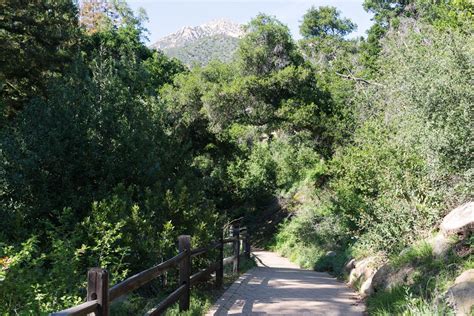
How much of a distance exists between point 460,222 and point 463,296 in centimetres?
270

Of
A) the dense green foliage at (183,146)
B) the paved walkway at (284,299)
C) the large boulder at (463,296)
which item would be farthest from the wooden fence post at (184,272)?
the large boulder at (463,296)

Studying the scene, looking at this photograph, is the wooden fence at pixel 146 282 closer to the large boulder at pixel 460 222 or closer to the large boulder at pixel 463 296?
the large boulder at pixel 463 296

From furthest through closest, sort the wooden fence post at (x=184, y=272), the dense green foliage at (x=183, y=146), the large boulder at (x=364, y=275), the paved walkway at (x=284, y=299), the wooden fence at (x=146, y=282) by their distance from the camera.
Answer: the large boulder at (x=364, y=275)
the dense green foliage at (x=183, y=146)
the paved walkway at (x=284, y=299)
the wooden fence post at (x=184, y=272)
the wooden fence at (x=146, y=282)

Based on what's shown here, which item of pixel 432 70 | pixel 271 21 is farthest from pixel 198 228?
pixel 271 21

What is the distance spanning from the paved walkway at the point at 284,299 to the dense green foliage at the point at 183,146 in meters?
1.30

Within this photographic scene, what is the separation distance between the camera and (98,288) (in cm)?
369

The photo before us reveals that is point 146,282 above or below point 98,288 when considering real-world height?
below

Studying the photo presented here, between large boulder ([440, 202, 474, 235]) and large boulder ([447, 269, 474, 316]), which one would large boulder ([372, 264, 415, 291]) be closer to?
large boulder ([440, 202, 474, 235])

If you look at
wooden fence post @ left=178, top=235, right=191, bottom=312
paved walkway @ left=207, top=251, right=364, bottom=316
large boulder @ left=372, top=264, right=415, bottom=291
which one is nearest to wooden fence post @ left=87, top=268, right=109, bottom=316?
wooden fence post @ left=178, top=235, right=191, bottom=312

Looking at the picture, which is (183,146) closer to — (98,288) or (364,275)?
(364,275)

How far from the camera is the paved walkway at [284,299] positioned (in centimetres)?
732

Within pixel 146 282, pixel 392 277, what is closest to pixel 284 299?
pixel 392 277

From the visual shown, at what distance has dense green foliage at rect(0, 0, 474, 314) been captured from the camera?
26.8 feet

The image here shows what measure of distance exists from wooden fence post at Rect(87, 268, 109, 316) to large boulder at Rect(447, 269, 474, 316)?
4.06 m
